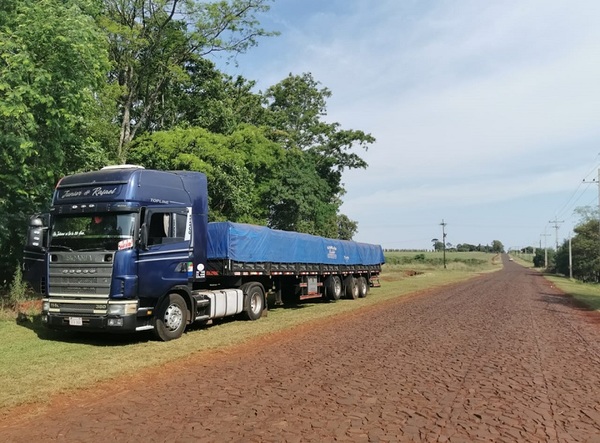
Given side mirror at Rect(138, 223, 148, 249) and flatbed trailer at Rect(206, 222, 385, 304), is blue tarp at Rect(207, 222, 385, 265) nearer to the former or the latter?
flatbed trailer at Rect(206, 222, 385, 304)

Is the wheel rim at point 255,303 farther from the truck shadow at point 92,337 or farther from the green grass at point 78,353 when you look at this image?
the truck shadow at point 92,337

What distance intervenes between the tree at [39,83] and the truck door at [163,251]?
A: 4516 millimetres

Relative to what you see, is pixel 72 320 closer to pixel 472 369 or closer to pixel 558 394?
pixel 472 369

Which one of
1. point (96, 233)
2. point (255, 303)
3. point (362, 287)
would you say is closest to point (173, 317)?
point (96, 233)

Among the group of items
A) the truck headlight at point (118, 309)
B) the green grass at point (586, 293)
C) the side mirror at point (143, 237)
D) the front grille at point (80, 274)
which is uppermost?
the side mirror at point (143, 237)

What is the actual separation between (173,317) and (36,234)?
3.55m

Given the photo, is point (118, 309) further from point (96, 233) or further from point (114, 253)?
point (96, 233)

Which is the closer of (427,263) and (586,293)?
(586,293)

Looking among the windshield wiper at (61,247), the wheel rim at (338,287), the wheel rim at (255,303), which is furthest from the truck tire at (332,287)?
the windshield wiper at (61,247)

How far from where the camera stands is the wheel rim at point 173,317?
1132cm

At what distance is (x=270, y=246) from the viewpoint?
16.3m

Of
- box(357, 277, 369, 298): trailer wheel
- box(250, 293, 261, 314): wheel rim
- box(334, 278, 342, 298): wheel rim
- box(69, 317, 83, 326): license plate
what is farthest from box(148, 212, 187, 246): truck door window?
box(357, 277, 369, 298): trailer wheel

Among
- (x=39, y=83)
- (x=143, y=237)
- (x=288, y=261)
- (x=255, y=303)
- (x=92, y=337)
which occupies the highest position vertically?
(x=39, y=83)

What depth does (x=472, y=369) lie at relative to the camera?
27.8 ft
